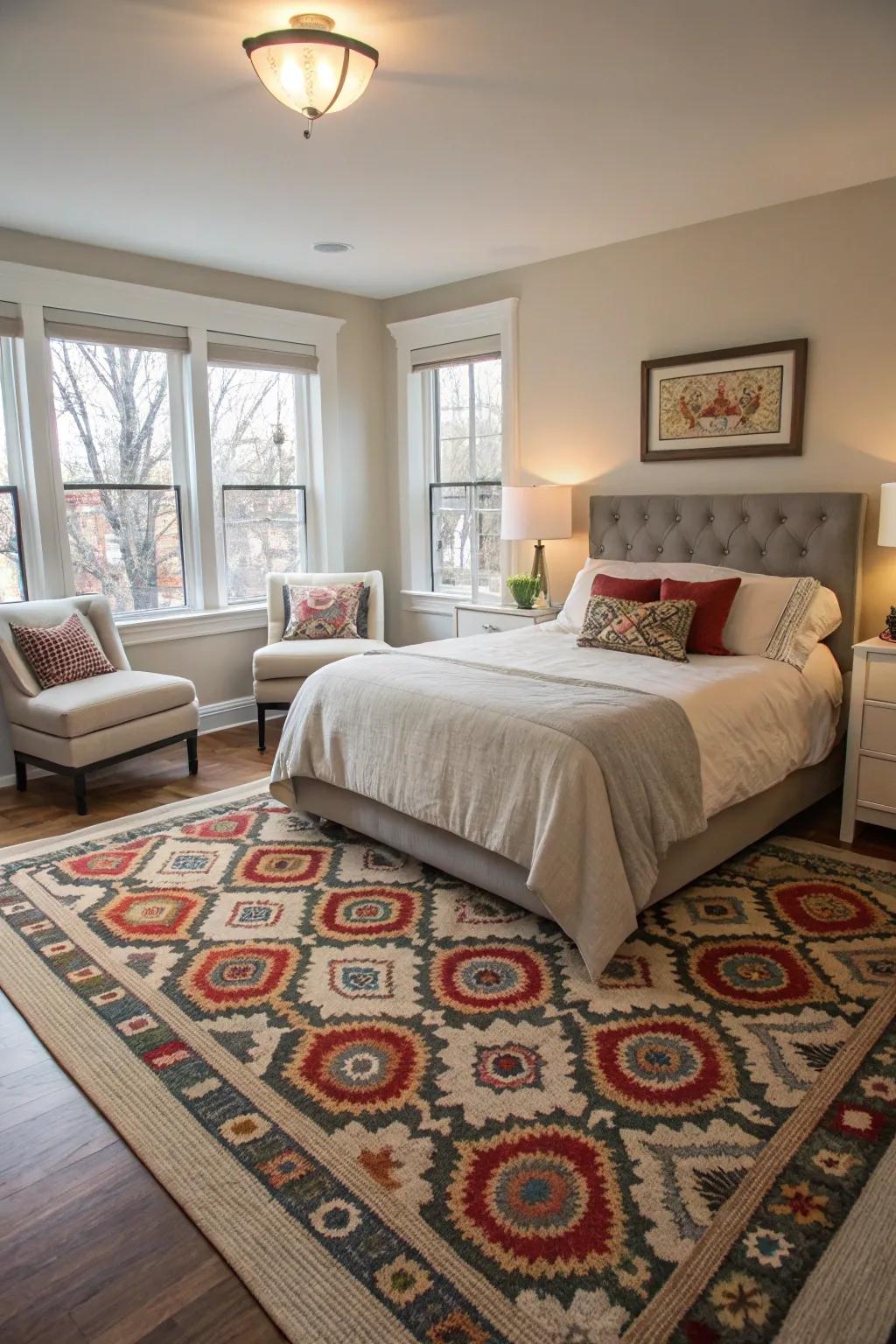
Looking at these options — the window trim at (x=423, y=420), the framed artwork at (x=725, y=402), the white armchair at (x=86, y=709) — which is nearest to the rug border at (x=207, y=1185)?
the white armchair at (x=86, y=709)

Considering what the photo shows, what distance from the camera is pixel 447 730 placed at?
114 inches

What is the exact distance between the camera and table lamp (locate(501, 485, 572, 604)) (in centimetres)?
479

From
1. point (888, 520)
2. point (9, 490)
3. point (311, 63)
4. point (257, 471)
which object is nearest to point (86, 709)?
point (9, 490)

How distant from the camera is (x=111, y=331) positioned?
15.2ft

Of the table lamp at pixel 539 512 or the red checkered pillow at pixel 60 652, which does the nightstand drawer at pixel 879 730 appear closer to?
the table lamp at pixel 539 512

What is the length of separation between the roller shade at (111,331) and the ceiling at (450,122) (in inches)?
14.4

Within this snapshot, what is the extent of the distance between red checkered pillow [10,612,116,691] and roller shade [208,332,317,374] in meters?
1.81

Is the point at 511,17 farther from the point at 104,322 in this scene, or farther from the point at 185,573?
the point at 185,573

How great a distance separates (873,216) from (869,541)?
1.32 m

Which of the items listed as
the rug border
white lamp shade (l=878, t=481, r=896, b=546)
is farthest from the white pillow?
the rug border

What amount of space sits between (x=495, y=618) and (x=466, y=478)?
1.12 meters

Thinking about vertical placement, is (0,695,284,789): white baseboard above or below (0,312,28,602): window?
below

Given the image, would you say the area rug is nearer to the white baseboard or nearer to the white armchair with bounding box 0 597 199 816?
the white armchair with bounding box 0 597 199 816

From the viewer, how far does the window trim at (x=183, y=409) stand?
4.36m
